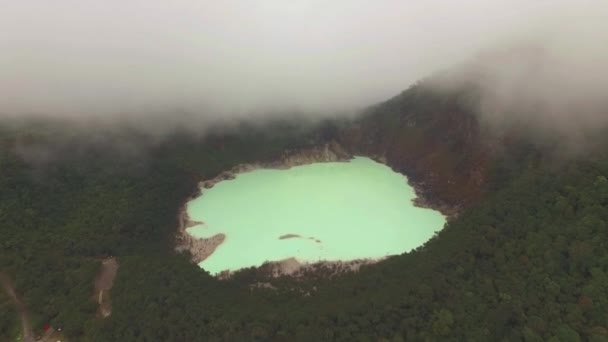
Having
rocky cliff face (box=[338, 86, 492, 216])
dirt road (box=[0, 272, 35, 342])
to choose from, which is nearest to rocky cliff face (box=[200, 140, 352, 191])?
rocky cliff face (box=[338, 86, 492, 216])

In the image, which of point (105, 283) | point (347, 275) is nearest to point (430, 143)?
point (347, 275)

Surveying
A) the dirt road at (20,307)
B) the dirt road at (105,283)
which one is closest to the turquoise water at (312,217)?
the dirt road at (105,283)

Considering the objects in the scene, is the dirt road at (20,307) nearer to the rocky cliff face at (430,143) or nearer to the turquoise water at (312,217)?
the turquoise water at (312,217)

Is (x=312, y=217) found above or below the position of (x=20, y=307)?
above

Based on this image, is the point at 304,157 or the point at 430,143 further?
the point at 304,157

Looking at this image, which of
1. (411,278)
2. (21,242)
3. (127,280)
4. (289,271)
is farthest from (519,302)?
(21,242)

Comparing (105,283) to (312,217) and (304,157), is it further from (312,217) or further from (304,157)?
(304,157)
